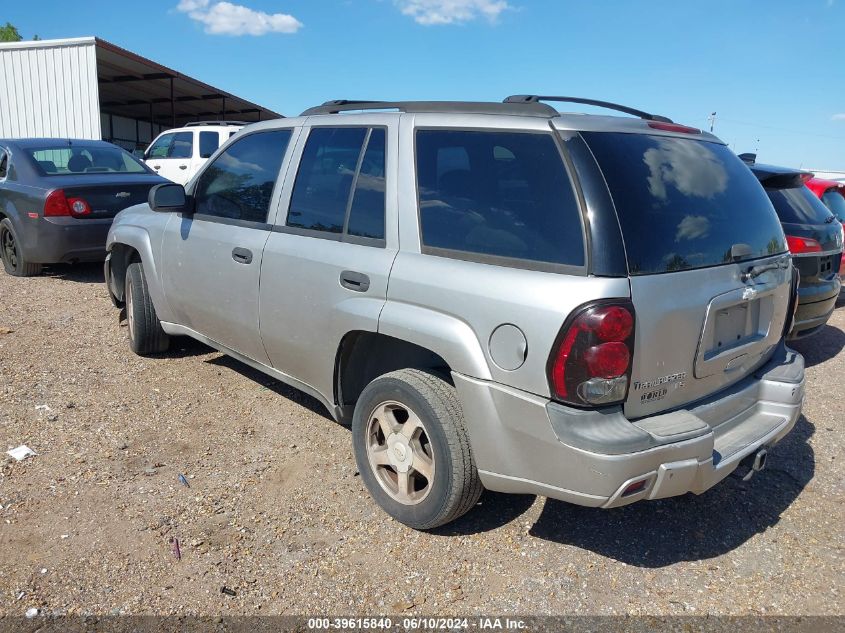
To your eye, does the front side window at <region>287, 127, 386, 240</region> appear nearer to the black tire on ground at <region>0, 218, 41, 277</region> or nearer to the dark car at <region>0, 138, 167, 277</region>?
the dark car at <region>0, 138, 167, 277</region>

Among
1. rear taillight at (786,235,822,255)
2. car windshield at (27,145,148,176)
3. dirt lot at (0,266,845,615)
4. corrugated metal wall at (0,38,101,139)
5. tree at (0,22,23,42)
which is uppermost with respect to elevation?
tree at (0,22,23,42)

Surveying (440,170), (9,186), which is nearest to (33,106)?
(9,186)

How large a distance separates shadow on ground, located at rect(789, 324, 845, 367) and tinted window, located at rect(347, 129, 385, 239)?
14.9 ft

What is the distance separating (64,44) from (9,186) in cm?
966

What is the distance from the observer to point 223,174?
4.26 meters

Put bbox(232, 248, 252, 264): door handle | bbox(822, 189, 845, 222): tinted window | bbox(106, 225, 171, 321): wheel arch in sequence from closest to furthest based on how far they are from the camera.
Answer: bbox(232, 248, 252, 264): door handle
bbox(106, 225, 171, 321): wheel arch
bbox(822, 189, 845, 222): tinted window

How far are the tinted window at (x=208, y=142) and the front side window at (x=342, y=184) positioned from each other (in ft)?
37.3

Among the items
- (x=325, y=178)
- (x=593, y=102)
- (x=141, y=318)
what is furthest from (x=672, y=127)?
(x=141, y=318)

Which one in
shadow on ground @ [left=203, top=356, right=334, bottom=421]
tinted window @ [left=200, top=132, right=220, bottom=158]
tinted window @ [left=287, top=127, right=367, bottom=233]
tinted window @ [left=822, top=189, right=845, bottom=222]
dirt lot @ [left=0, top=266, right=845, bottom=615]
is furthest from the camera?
tinted window @ [left=200, top=132, right=220, bottom=158]

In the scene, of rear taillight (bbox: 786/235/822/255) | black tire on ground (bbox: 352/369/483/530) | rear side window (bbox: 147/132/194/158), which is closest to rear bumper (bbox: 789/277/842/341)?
rear taillight (bbox: 786/235/822/255)

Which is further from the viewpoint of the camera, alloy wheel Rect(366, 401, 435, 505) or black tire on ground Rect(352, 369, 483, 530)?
alloy wheel Rect(366, 401, 435, 505)

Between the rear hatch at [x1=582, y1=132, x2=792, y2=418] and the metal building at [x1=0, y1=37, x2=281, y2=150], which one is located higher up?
the metal building at [x1=0, y1=37, x2=281, y2=150]

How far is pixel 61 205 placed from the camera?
7.16 metres

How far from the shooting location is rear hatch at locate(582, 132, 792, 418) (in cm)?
249
